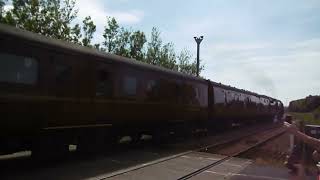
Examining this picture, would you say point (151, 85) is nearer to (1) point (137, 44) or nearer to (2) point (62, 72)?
(2) point (62, 72)

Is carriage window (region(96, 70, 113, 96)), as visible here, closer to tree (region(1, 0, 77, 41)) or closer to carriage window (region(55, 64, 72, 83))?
carriage window (region(55, 64, 72, 83))

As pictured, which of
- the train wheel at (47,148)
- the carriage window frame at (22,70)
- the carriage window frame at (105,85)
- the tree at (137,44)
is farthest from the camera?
the tree at (137,44)

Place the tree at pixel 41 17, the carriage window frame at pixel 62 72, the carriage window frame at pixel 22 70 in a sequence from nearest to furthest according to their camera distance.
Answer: the carriage window frame at pixel 22 70 < the carriage window frame at pixel 62 72 < the tree at pixel 41 17

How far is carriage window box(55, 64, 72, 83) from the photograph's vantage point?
44.1 ft

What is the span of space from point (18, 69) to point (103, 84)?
4221 mm

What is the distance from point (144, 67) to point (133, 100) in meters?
1.67

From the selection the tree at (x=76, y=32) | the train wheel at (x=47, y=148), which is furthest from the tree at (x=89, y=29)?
the train wheel at (x=47, y=148)

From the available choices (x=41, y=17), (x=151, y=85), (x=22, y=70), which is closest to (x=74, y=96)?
(x=22, y=70)

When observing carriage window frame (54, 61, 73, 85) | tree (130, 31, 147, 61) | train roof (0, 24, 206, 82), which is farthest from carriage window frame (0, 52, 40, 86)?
tree (130, 31, 147, 61)

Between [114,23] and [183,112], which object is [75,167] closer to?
[183,112]

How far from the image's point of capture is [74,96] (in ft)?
46.8

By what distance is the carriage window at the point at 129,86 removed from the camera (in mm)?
17444

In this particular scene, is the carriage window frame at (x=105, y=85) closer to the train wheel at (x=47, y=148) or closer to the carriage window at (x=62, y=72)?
→ the carriage window at (x=62, y=72)

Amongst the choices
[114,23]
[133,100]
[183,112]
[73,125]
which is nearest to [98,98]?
[73,125]
